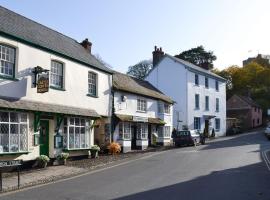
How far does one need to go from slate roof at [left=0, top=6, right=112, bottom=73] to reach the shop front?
194 inches

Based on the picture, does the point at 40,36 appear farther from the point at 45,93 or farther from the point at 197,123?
the point at 197,123

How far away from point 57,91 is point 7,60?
4409mm

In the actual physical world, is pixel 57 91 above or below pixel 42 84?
below

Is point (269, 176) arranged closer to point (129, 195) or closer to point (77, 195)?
point (129, 195)

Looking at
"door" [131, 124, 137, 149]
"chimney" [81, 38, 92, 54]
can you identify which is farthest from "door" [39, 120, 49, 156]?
"door" [131, 124, 137, 149]

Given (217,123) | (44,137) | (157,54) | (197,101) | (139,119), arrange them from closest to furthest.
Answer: (44,137) < (139,119) < (157,54) < (197,101) < (217,123)

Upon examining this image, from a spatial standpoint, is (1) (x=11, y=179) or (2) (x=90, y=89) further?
(2) (x=90, y=89)

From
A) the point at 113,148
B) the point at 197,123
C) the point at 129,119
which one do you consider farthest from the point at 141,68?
the point at 113,148

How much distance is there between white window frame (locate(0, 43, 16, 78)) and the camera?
1912 cm

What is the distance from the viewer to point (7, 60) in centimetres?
1939

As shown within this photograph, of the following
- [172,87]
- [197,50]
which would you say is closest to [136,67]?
[197,50]

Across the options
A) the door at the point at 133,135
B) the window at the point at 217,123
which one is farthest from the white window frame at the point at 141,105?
the window at the point at 217,123

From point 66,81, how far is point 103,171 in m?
7.03

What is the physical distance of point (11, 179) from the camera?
1642 cm
